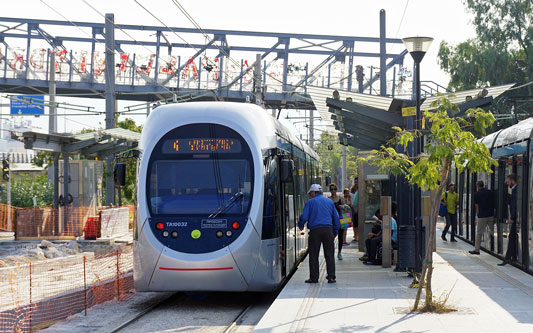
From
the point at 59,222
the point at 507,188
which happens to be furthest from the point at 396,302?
the point at 59,222

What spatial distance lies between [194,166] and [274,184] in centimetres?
136

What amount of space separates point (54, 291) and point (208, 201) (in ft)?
16.7

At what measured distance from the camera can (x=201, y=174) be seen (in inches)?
498

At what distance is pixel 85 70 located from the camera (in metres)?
55.0

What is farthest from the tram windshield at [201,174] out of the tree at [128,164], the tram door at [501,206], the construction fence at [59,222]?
the tree at [128,164]

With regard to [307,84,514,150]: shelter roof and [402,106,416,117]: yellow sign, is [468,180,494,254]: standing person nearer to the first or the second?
[307,84,514,150]: shelter roof

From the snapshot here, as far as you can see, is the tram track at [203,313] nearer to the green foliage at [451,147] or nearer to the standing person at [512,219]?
the green foliage at [451,147]

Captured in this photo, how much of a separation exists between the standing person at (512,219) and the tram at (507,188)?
18cm

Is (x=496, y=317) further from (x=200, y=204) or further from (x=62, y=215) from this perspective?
(x=62, y=215)

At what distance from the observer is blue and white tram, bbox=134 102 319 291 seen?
12234 millimetres

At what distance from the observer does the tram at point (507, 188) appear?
14.8 meters

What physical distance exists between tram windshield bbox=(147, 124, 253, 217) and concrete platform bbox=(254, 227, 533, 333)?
171 centimetres

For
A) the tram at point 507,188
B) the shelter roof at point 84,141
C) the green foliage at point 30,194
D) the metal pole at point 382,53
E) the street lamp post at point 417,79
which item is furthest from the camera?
the green foliage at point 30,194

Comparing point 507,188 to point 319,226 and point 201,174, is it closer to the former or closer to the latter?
point 319,226
